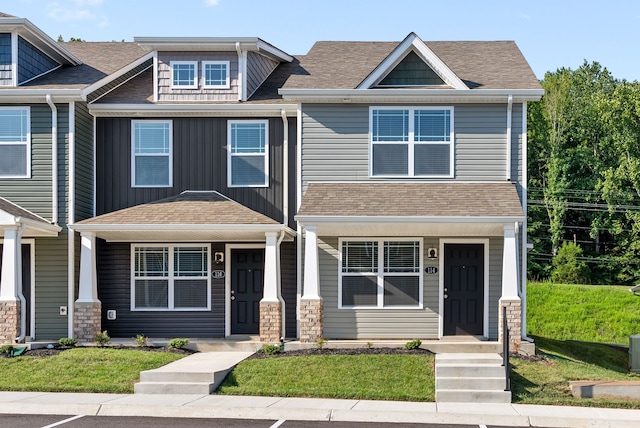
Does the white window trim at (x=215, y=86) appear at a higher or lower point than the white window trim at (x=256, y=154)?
higher

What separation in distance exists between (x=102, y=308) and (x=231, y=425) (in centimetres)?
871

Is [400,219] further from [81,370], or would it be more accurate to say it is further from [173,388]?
[81,370]

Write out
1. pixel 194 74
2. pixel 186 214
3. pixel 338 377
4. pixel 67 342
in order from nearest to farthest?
pixel 338 377 < pixel 67 342 < pixel 186 214 < pixel 194 74

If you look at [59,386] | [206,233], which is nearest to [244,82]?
[206,233]

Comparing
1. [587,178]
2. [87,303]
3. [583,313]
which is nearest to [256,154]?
[87,303]

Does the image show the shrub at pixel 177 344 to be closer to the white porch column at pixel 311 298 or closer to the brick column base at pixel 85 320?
the brick column base at pixel 85 320

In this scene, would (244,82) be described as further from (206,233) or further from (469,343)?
(469,343)

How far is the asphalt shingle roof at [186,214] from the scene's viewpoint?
18.0m

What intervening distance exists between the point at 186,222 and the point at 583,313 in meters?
20.7

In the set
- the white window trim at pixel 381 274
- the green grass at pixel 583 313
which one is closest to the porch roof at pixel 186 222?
the white window trim at pixel 381 274

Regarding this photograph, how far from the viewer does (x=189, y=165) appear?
1977cm

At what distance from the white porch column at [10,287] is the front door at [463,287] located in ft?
29.1

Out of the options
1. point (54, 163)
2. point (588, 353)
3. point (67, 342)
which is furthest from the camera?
point (588, 353)

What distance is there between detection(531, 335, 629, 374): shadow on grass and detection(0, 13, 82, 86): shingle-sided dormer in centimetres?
1267
